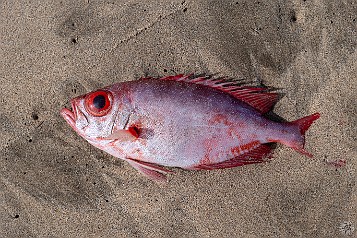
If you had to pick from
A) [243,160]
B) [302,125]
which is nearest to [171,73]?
[243,160]

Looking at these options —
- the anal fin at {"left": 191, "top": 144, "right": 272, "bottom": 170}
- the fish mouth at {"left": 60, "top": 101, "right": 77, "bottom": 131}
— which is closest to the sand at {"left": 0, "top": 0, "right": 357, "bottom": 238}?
the anal fin at {"left": 191, "top": 144, "right": 272, "bottom": 170}

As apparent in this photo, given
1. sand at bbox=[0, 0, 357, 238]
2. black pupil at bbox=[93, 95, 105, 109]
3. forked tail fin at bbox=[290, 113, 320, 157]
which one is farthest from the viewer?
sand at bbox=[0, 0, 357, 238]

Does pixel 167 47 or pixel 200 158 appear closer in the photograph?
pixel 200 158

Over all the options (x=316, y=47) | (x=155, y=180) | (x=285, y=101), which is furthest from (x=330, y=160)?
(x=155, y=180)

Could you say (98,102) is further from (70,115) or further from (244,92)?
(244,92)

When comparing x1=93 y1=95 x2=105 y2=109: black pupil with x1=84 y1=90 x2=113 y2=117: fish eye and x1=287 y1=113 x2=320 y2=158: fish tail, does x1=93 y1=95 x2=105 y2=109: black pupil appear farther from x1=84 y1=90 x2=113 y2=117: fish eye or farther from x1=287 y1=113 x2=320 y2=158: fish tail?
x1=287 y1=113 x2=320 y2=158: fish tail

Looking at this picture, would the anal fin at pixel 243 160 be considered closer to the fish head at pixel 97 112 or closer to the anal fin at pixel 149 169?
the anal fin at pixel 149 169

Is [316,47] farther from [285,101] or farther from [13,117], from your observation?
[13,117]
